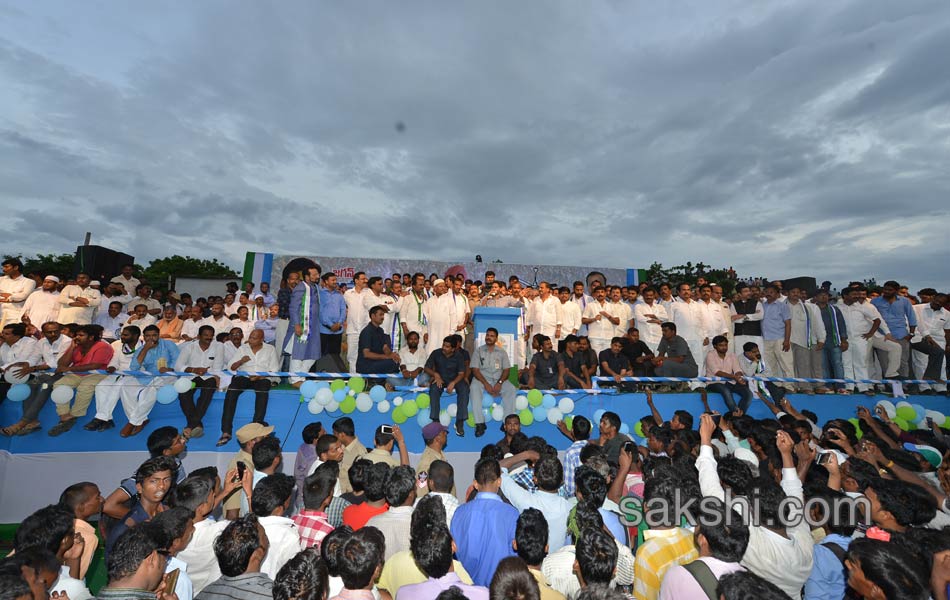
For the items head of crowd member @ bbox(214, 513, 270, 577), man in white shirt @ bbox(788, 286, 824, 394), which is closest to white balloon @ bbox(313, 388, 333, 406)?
head of crowd member @ bbox(214, 513, 270, 577)

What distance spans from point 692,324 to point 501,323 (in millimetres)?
3961

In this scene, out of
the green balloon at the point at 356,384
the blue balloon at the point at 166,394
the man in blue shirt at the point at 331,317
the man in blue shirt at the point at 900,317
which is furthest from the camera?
the man in blue shirt at the point at 900,317

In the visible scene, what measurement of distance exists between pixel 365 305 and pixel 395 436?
4.71m

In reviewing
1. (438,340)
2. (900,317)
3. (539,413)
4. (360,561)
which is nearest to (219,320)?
(438,340)

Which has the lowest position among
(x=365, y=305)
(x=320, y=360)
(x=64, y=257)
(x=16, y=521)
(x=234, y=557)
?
(x=16, y=521)

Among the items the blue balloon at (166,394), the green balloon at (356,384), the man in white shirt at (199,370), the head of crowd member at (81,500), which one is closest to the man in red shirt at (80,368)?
the blue balloon at (166,394)

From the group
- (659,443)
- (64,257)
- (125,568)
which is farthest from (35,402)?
(64,257)

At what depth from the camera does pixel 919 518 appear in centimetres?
332

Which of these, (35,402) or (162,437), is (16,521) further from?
(162,437)

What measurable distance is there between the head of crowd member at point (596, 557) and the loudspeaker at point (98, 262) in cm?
1371

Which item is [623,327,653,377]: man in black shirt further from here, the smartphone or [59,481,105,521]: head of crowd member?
[59,481,105,521]: head of crowd member

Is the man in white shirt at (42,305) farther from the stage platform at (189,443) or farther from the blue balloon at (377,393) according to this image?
the blue balloon at (377,393)

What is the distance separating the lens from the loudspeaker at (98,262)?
1212cm

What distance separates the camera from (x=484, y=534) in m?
3.24
